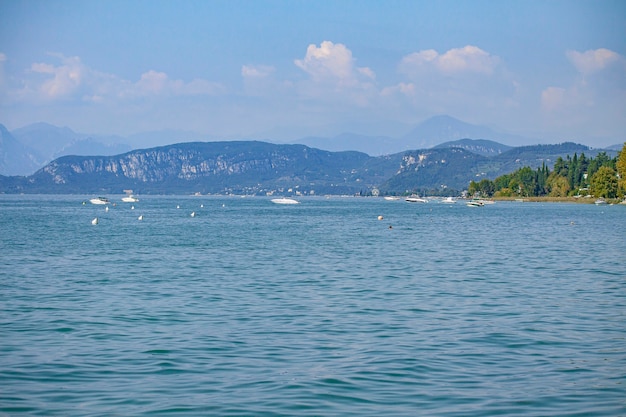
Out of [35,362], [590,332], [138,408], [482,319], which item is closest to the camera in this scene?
[138,408]

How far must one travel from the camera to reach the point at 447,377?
1936 centimetres

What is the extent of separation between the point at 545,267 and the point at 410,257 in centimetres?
1062

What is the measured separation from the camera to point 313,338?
24297mm

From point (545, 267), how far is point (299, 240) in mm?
32217

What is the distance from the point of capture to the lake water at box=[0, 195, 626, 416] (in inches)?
684

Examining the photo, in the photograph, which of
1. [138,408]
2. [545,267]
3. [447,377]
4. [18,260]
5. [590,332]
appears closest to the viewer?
[138,408]

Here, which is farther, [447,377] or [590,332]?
[590,332]

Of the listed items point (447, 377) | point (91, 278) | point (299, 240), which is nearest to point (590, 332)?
point (447, 377)

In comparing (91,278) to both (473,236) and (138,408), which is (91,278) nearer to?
(138,408)

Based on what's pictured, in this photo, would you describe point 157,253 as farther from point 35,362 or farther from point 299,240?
point 35,362

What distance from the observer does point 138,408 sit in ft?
54.4

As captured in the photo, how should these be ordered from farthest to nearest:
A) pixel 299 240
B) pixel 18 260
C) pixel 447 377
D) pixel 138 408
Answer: pixel 299 240, pixel 18 260, pixel 447 377, pixel 138 408

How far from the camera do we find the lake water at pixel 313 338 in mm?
17375

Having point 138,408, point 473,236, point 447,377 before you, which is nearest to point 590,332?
point 447,377
